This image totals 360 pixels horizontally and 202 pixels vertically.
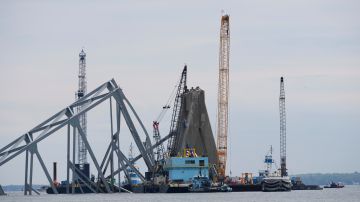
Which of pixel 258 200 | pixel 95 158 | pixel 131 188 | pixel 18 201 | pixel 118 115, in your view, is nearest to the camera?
pixel 258 200

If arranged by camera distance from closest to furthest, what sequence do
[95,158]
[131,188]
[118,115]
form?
1. [95,158]
2. [118,115]
3. [131,188]

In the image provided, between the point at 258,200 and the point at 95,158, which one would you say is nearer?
the point at 258,200

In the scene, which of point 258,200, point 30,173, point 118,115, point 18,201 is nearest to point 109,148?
point 118,115

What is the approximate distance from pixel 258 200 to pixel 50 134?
48.4 m

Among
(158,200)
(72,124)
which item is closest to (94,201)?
(158,200)

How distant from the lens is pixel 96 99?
→ 18362cm

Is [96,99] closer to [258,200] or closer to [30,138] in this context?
[30,138]

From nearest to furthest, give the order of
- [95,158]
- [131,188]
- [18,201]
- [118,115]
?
[18,201] → [95,158] → [118,115] → [131,188]

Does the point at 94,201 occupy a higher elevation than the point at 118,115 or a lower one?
lower

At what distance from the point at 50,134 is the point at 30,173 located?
26.6ft

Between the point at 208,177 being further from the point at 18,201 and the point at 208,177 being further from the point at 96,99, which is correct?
the point at 18,201

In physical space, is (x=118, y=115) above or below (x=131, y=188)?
above

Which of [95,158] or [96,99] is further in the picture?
[96,99]

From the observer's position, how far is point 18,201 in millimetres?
154250
